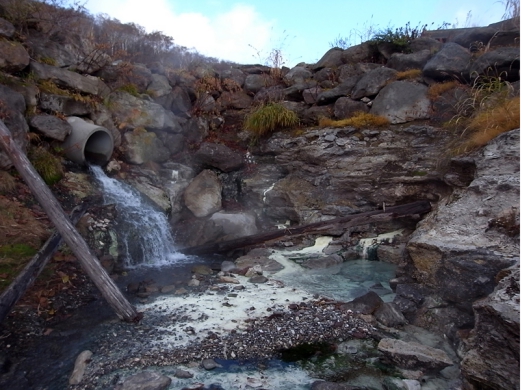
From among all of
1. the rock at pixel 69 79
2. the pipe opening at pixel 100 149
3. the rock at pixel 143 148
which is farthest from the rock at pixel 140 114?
the pipe opening at pixel 100 149

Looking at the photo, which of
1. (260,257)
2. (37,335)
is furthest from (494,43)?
(37,335)

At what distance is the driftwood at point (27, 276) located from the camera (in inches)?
176

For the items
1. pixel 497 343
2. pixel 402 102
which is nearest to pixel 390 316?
pixel 497 343

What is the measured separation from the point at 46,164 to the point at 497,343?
8.10 m

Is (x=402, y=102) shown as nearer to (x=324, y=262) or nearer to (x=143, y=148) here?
(x=324, y=262)

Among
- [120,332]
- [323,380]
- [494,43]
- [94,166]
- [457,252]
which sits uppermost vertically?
[494,43]

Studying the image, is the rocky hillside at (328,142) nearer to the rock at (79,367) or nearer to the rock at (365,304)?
the rock at (365,304)

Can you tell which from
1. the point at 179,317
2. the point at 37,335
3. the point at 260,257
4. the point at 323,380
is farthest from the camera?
the point at 260,257

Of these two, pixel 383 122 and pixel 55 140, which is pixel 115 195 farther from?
pixel 383 122

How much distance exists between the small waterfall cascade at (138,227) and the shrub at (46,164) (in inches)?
35.9

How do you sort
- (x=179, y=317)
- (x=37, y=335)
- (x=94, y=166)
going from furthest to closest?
(x=94, y=166) → (x=179, y=317) → (x=37, y=335)

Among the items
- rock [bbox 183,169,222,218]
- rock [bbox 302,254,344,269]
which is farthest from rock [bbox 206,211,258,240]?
rock [bbox 302,254,344,269]

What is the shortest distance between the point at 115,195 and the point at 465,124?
7834mm

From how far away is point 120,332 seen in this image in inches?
181
